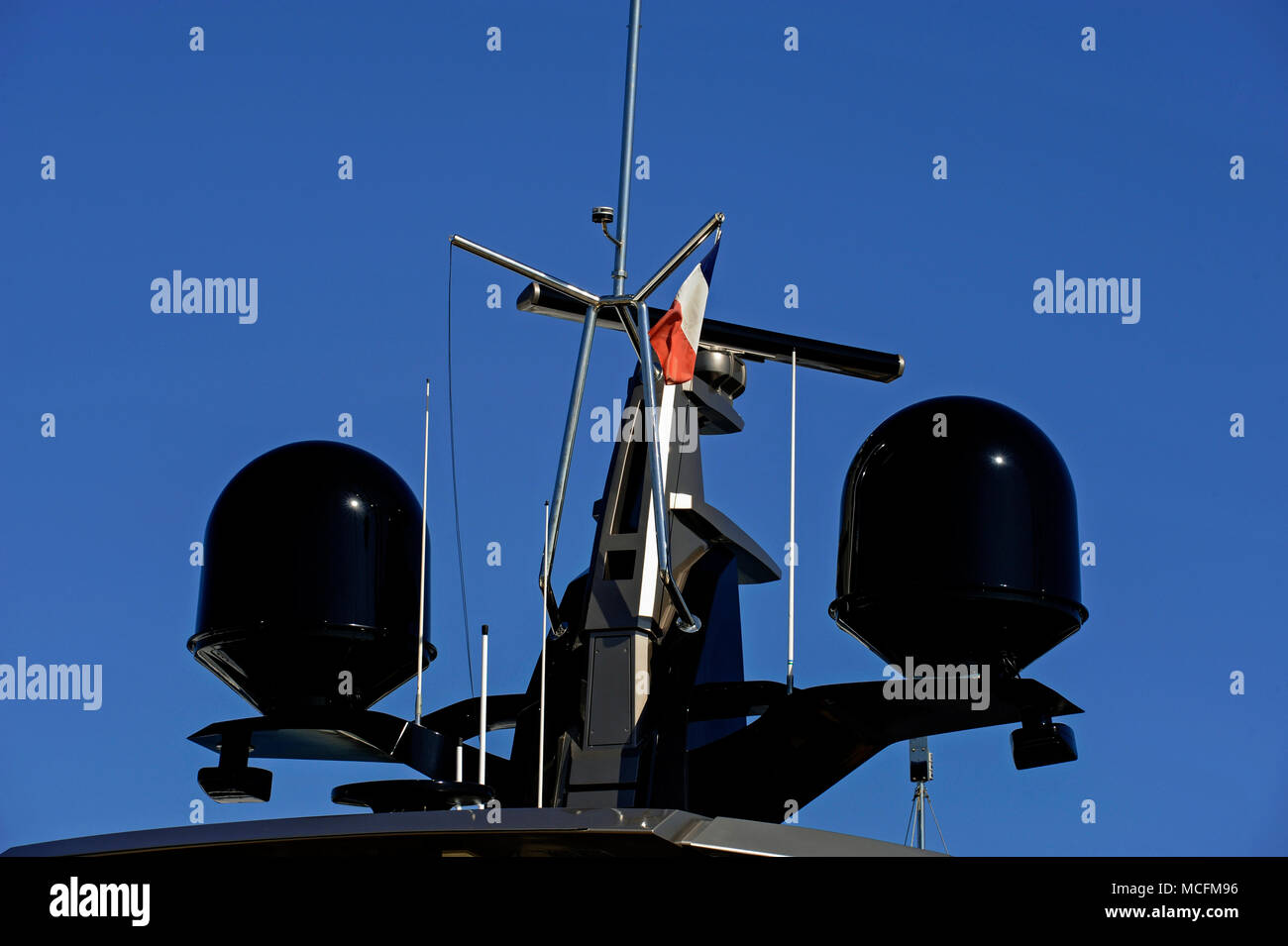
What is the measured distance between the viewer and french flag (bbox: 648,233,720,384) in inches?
558

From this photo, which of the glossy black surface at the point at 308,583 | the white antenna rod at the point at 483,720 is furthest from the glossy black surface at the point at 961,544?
the glossy black surface at the point at 308,583

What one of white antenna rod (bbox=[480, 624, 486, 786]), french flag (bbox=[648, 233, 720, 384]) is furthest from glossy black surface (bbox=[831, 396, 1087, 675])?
white antenna rod (bbox=[480, 624, 486, 786])

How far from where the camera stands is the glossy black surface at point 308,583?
1413cm

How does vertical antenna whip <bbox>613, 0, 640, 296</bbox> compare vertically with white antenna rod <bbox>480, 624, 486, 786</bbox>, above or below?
above

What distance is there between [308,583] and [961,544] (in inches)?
195

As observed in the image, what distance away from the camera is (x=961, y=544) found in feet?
41.2

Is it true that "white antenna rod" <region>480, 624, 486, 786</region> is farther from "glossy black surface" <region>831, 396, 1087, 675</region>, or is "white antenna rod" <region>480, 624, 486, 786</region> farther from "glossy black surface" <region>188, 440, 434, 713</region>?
"glossy black surface" <region>831, 396, 1087, 675</region>

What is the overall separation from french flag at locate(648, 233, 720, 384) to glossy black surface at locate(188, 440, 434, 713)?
8.24 ft

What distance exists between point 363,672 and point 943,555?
4781 mm

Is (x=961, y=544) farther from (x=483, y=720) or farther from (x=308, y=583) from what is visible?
(x=308, y=583)

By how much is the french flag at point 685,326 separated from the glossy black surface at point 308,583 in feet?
8.24

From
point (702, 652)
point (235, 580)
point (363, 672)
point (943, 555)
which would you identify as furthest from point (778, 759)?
point (235, 580)
